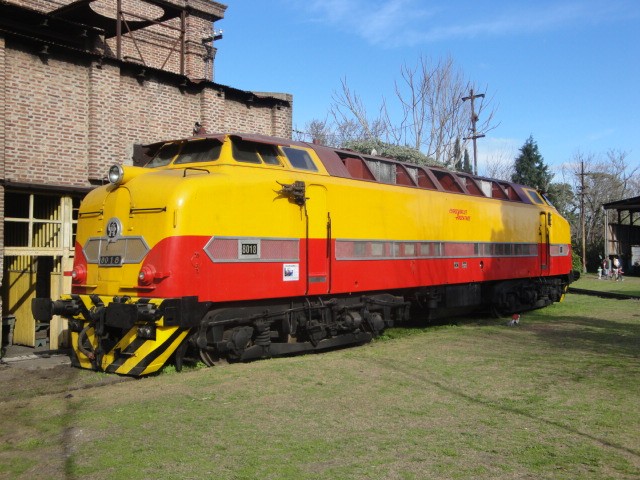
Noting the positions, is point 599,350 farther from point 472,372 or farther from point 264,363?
point 264,363

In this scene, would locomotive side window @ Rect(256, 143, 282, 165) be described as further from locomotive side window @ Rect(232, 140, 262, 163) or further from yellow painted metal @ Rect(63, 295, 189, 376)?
yellow painted metal @ Rect(63, 295, 189, 376)

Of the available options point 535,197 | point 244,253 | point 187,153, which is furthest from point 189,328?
point 535,197

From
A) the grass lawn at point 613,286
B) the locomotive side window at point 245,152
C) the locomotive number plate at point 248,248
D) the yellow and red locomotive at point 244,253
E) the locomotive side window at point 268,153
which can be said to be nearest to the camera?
the yellow and red locomotive at point 244,253

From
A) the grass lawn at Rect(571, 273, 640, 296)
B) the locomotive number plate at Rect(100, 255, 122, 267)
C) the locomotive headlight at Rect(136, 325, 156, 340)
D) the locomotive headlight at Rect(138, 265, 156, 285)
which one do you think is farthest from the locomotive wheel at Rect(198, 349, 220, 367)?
the grass lawn at Rect(571, 273, 640, 296)

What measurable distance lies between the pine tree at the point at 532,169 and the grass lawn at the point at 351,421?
39.8 m

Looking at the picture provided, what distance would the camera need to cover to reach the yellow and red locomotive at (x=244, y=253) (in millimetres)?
8156

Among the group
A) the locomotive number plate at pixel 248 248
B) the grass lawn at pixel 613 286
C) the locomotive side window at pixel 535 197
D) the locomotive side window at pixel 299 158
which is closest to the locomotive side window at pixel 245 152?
the locomotive side window at pixel 299 158

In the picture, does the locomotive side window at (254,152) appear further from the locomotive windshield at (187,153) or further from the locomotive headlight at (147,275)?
the locomotive headlight at (147,275)

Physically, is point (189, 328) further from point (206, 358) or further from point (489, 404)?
point (489, 404)

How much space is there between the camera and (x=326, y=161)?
10656 mm

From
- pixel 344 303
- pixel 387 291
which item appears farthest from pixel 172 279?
pixel 387 291

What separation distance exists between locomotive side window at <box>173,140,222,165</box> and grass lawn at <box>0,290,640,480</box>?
312cm

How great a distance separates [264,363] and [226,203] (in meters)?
2.39

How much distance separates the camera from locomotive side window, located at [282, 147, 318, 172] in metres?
10.0
